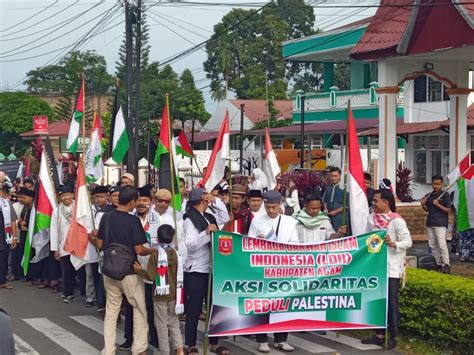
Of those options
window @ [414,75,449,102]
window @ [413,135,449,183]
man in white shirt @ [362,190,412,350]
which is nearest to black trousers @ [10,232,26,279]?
man in white shirt @ [362,190,412,350]

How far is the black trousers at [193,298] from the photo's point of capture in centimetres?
855

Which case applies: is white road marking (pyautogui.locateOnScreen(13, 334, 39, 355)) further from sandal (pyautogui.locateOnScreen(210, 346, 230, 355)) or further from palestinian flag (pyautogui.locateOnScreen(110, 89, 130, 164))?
palestinian flag (pyautogui.locateOnScreen(110, 89, 130, 164))

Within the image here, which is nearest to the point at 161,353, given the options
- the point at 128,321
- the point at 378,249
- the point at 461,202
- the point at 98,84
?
the point at 128,321

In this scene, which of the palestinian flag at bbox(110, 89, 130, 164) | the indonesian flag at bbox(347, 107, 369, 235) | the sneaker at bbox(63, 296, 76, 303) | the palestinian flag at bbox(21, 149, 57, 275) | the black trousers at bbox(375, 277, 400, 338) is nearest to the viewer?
the black trousers at bbox(375, 277, 400, 338)

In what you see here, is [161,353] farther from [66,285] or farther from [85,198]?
[66,285]

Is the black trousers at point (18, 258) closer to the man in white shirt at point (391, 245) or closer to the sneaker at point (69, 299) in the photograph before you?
the sneaker at point (69, 299)

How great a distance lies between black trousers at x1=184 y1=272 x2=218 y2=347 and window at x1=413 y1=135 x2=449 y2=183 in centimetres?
2324

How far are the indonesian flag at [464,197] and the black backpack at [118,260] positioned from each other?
7962mm

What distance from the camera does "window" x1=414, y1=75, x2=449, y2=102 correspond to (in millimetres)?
33531

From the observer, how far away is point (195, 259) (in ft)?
27.9

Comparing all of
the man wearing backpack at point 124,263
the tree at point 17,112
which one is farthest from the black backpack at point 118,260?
the tree at point 17,112

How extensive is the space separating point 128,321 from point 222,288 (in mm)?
1241

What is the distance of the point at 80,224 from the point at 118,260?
10.1 feet

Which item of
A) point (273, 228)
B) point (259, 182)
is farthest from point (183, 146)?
point (273, 228)
